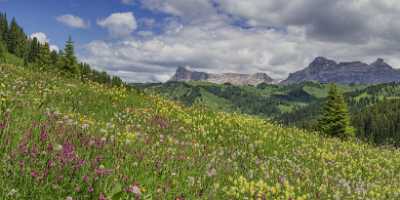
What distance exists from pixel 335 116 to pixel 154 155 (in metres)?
54.6

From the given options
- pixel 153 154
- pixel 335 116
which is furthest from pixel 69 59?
pixel 153 154

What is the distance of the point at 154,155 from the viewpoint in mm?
8016

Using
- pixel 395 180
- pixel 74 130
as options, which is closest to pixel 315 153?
pixel 395 180

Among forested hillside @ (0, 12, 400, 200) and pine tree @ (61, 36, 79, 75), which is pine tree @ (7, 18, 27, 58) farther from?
forested hillside @ (0, 12, 400, 200)

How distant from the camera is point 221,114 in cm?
1658

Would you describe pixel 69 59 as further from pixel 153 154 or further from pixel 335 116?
pixel 153 154

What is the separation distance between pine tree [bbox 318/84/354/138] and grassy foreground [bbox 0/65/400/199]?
41573 millimetres

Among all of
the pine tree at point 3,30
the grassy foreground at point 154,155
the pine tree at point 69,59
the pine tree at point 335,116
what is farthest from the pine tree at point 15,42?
the grassy foreground at point 154,155

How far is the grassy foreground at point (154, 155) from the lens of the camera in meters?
5.50

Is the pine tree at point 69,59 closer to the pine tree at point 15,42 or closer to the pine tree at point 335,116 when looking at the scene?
the pine tree at point 335,116

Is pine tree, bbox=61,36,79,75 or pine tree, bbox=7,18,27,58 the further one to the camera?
pine tree, bbox=7,18,27,58

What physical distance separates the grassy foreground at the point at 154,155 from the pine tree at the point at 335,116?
4157cm

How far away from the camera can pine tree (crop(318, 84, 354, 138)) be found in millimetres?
58688

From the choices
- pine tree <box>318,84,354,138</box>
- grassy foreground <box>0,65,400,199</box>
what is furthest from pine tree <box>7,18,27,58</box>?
grassy foreground <box>0,65,400,199</box>
